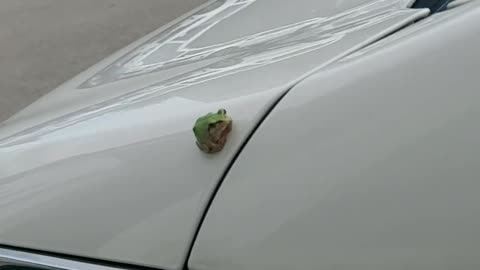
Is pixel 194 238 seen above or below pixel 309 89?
below

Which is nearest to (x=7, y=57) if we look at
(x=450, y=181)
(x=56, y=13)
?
(x=56, y=13)

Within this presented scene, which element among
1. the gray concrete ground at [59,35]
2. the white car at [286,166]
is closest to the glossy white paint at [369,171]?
the white car at [286,166]

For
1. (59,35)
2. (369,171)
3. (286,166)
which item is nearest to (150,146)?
(286,166)

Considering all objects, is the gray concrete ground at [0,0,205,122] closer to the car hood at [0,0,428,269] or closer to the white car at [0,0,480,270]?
the car hood at [0,0,428,269]

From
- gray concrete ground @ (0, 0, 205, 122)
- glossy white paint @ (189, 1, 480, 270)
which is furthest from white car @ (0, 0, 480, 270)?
gray concrete ground @ (0, 0, 205, 122)

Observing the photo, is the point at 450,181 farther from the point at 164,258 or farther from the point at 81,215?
the point at 81,215

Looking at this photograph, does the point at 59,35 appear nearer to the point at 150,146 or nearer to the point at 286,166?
the point at 150,146
